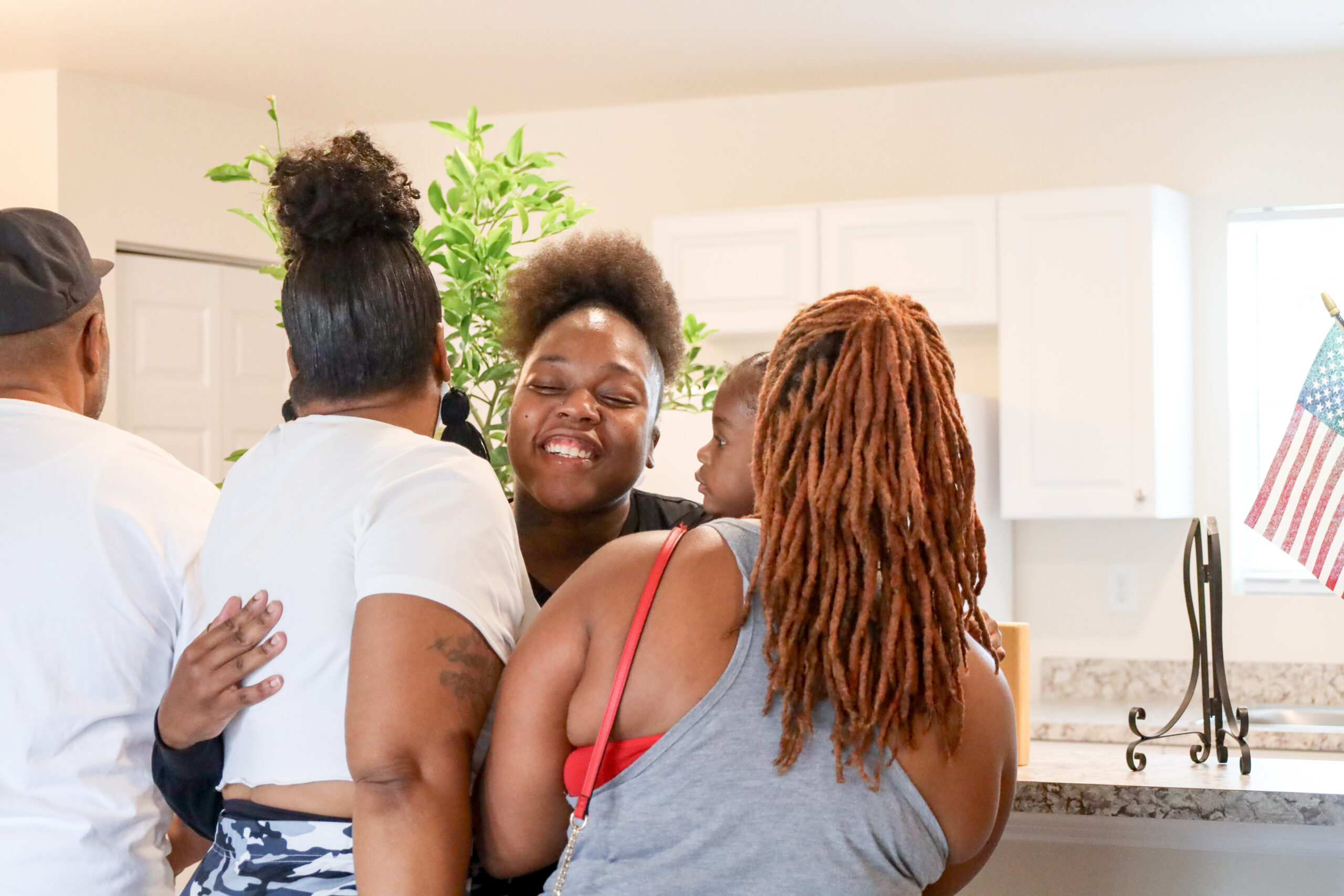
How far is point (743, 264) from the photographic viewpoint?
409 cm

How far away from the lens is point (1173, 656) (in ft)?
13.3

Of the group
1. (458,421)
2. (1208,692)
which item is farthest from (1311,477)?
(458,421)

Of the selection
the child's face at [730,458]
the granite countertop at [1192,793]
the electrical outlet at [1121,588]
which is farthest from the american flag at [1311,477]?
the electrical outlet at [1121,588]

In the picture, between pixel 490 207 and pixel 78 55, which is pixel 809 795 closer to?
pixel 490 207

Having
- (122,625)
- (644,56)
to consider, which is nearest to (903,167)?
(644,56)

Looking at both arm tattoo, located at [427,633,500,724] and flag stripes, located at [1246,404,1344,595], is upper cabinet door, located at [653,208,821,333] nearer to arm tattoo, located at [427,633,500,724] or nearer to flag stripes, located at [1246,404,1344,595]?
flag stripes, located at [1246,404,1344,595]

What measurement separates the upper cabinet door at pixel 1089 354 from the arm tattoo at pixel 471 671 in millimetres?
3050

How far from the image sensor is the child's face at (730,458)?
1.25m

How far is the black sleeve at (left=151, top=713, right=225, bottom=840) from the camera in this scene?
1.17 metres

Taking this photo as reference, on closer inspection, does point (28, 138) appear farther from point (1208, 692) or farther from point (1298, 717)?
point (1298, 717)

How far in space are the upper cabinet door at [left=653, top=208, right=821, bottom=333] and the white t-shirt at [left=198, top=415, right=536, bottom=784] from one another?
298 centimetres

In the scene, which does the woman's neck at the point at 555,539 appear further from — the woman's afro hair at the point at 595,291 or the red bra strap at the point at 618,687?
the red bra strap at the point at 618,687

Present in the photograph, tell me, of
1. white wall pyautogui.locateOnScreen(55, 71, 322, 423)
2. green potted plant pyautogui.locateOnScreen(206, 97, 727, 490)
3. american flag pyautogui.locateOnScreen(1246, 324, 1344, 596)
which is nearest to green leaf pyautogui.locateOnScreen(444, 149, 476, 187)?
green potted plant pyautogui.locateOnScreen(206, 97, 727, 490)

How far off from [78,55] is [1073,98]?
3268mm
